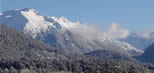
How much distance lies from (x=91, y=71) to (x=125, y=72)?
2421 centimetres

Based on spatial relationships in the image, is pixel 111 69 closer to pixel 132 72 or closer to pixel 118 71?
pixel 118 71

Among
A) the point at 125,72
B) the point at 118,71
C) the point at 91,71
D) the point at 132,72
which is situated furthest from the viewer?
the point at 125,72

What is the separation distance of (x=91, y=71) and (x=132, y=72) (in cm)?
2992

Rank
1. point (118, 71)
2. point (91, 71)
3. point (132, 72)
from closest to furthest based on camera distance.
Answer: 1. point (118, 71)
2. point (132, 72)
3. point (91, 71)

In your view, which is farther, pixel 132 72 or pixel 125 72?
pixel 125 72

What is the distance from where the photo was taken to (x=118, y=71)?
111812 millimetres

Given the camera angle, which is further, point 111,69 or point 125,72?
point 125,72

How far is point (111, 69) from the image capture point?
11338cm

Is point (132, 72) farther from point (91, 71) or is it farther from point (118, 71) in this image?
point (91, 71)

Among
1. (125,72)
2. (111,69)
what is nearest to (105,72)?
(111,69)

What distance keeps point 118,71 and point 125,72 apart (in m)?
54.3

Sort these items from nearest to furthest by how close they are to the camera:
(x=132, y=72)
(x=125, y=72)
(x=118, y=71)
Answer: (x=118, y=71), (x=132, y=72), (x=125, y=72)

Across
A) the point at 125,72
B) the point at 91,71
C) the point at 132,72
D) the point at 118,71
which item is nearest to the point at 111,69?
the point at 118,71

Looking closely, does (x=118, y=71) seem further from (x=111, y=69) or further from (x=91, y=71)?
(x=91, y=71)
